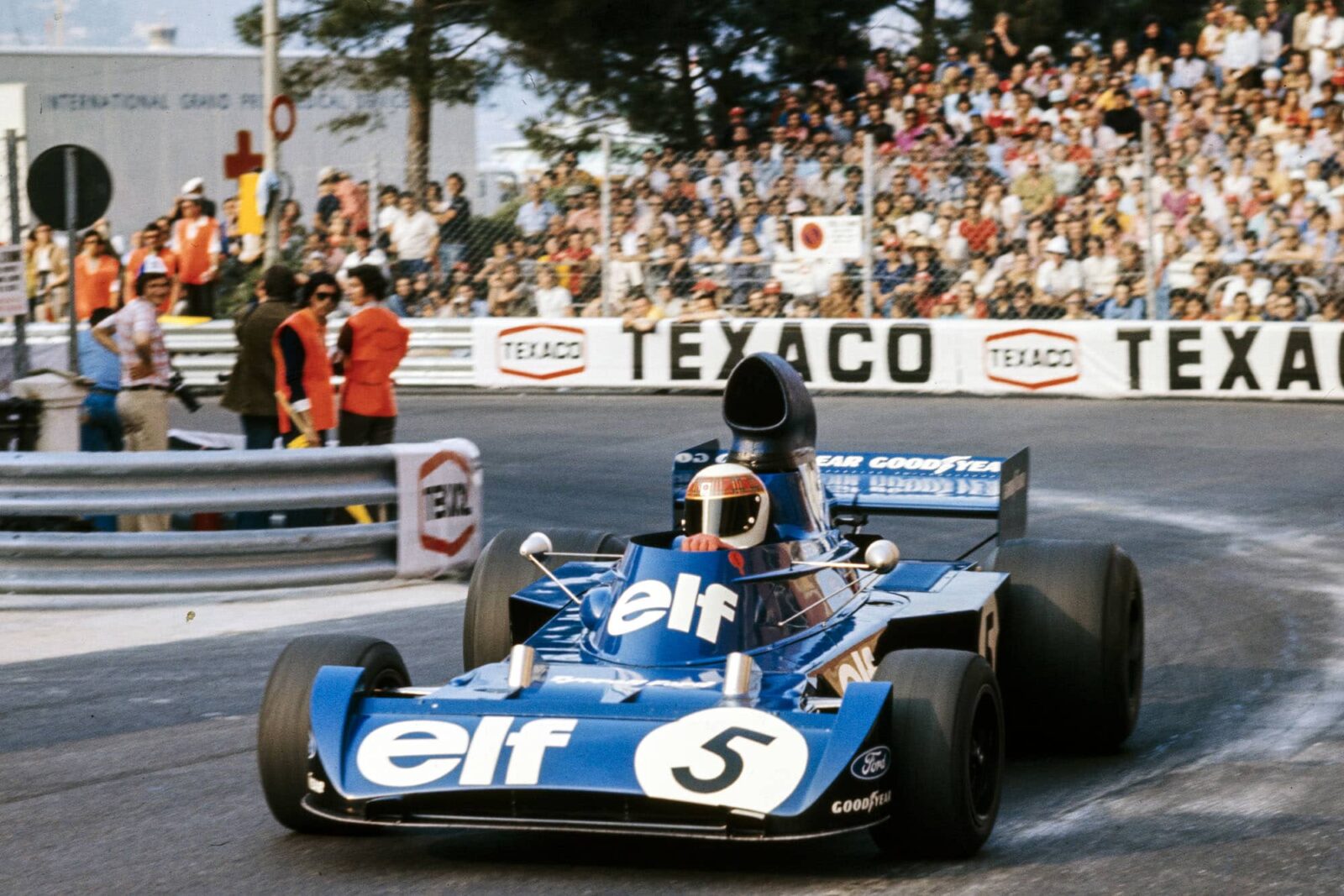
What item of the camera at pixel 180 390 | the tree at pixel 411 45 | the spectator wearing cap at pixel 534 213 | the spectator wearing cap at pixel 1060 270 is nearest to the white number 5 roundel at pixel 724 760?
the camera at pixel 180 390

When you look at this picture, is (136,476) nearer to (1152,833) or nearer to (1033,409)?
(1152,833)

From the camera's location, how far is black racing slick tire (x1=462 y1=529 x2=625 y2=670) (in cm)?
723

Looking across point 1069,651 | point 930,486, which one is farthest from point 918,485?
point 1069,651

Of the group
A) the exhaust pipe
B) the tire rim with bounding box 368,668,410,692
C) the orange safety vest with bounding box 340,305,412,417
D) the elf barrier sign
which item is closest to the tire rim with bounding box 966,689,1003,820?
the tire rim with bounding box 368,668,410,692

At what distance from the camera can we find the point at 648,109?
2636cm

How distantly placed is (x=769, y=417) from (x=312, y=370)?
14.2ft

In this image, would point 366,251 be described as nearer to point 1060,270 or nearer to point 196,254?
point 196,254

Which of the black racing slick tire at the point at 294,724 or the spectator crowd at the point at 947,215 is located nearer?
the black racing slick tire at the point at 294,724

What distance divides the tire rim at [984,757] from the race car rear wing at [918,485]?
7.98 ft

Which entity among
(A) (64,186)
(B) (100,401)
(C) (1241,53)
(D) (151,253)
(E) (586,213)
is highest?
(C) (1241,53)

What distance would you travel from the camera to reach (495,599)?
7.32 meters

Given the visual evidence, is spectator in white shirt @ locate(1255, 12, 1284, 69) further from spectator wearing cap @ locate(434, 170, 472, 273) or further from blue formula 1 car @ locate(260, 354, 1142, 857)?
blue formula 1 car @ locate(260, 354, 1142, 857)

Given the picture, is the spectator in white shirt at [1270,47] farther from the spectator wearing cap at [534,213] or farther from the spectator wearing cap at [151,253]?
the spectator wearing cap at [151,253]

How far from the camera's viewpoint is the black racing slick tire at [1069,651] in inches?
274
